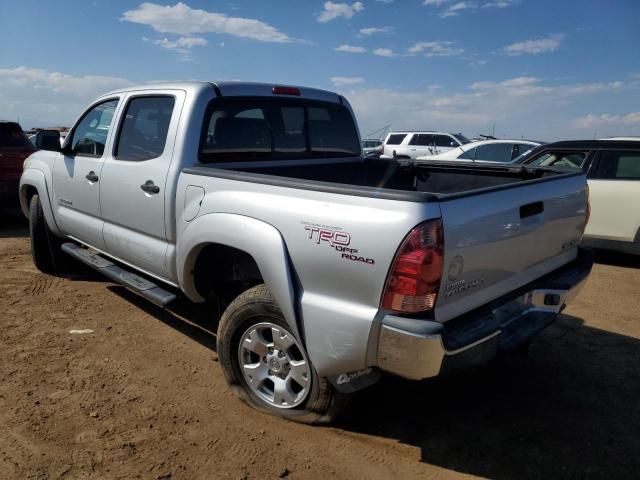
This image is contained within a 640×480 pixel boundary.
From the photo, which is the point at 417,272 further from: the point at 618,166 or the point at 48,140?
the point at 618,166

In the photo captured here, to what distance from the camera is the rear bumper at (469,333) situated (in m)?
2.23

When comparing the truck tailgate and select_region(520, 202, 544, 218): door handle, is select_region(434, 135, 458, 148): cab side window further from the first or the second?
select_region(520, 202, 544, 218): door handle

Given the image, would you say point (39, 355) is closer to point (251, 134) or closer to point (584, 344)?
point (251, 134)

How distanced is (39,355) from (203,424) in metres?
1.65

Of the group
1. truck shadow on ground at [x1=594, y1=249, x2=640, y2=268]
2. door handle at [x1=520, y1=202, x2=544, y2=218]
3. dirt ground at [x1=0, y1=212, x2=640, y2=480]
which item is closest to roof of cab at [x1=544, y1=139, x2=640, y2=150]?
truck shadow on ground at [x1=594, y1=249, x2=640, y2=268]

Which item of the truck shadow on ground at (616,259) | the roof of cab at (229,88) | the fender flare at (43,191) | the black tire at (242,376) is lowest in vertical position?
the truck shadow on ground at (616,259)

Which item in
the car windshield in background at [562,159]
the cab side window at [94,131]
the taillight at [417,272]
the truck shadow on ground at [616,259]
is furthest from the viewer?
the car windshield in background at [562,159]

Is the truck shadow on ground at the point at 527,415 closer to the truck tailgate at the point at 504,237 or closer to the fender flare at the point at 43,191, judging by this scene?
the truck tailgate at the point at 504,237

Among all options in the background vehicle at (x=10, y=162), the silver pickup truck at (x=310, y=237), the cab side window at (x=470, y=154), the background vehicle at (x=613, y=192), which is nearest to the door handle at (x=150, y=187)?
the silver pickup truck at (x=310, y=237)

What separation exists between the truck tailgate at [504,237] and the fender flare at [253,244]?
2.48 ft

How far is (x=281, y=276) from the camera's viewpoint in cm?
259

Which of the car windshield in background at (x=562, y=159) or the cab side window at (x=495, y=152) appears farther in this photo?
the cab side window at (x=495, y=152)

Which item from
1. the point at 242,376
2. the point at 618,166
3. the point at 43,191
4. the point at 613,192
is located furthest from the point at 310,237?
the point at 618,166

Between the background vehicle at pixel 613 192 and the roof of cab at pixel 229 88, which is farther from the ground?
the roof of cab at pixel 229 88
